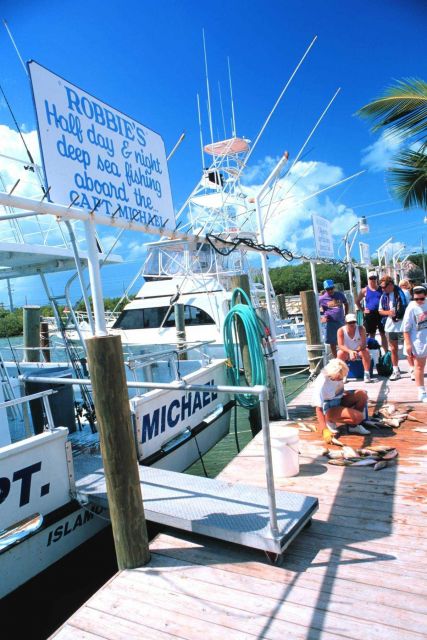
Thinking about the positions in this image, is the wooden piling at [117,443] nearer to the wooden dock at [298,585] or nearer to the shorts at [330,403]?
the wooden dock at [298,585]

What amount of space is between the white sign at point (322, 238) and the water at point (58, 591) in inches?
254

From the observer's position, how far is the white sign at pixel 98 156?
2.61 metres

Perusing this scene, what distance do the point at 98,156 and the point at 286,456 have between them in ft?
10.1

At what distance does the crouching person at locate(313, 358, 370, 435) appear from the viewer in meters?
4.97

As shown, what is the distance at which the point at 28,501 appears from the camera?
3.49 meters

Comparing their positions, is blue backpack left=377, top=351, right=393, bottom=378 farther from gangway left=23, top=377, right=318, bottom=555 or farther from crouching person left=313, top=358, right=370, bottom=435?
gangway left=23, top=377, right=318, bottom=555

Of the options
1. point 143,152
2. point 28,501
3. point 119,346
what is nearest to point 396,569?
point 119,346

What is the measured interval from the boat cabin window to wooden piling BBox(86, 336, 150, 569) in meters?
11.4

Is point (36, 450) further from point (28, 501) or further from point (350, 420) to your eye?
point (350, 420)

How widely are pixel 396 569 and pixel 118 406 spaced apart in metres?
2.01

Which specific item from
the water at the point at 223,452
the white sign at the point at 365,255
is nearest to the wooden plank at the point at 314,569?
the water at the point at 223,452

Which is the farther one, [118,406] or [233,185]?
[233,185]

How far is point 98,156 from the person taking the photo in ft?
9.80

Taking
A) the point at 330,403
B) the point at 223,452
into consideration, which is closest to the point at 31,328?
the point at 223,452
